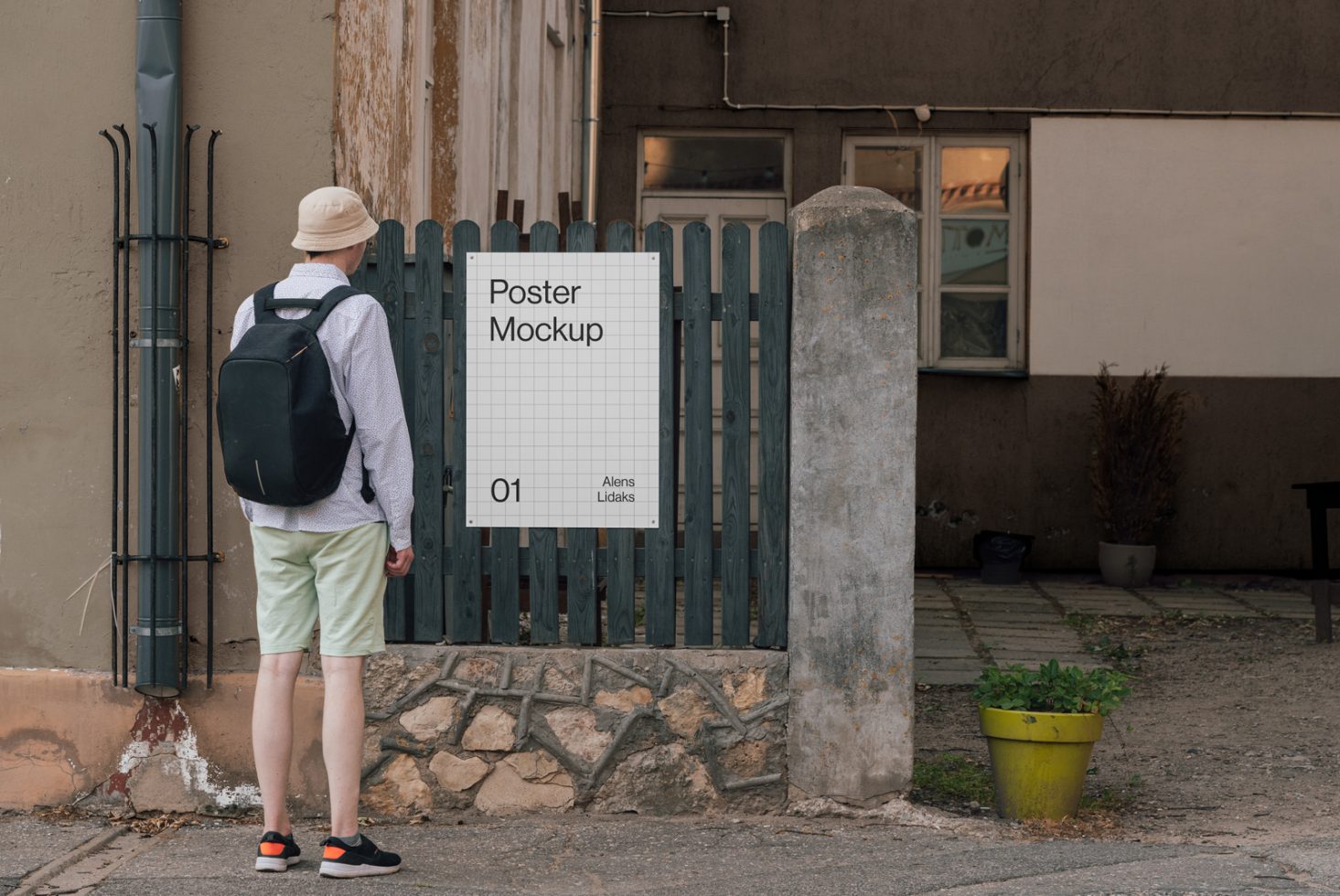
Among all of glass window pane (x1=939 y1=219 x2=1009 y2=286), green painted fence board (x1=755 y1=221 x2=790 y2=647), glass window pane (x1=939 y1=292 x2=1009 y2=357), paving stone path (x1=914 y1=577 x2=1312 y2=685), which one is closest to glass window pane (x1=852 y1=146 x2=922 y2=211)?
glass window pane (x1=939 y1=219 x2=1009 y2=286)

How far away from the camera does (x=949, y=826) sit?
4.80 metres

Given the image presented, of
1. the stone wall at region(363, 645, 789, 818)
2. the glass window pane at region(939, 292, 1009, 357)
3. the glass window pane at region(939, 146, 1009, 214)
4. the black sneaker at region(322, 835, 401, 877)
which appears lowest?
the black sneaker at region(322, 835, 401, 877)

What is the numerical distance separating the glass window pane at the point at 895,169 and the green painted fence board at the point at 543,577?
743 centimetres

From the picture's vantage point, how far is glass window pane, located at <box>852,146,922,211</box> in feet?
39.5

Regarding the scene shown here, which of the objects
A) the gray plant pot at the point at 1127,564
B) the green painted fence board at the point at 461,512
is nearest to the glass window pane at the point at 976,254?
the gray plant pot at the point at 1127,564

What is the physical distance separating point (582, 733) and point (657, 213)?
7.72 m

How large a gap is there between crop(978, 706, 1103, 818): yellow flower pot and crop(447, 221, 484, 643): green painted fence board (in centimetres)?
167

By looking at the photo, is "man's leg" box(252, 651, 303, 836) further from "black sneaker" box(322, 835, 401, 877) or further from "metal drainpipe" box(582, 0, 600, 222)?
"metal drainpipe" box(582, 0, 600, 222)

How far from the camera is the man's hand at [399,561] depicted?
4223 millimetres

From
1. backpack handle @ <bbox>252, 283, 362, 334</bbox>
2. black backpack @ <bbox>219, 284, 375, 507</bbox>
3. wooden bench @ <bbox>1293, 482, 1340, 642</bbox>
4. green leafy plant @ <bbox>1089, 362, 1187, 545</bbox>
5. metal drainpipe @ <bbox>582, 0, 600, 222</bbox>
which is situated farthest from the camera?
metal drainpipe @ <bbox>582, 0, 600, 222</bbox>

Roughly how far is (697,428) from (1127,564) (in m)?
→ 7.13

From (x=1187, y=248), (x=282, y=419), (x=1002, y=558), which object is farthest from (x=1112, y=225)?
(x=282, y=419)

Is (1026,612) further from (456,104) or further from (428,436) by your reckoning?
(428,436)

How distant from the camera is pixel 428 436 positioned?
16.3ft
